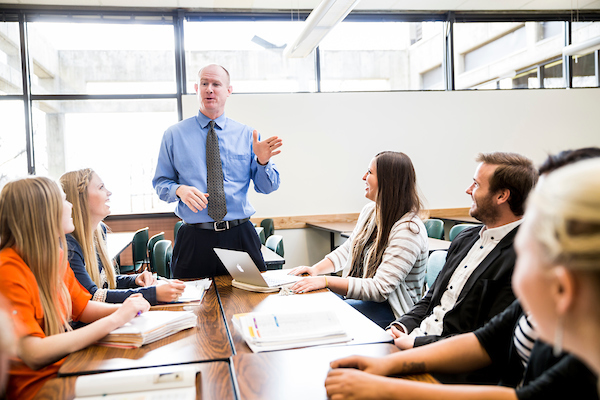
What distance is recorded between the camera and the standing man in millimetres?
2361

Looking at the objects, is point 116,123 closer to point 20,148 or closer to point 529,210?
point 20,148

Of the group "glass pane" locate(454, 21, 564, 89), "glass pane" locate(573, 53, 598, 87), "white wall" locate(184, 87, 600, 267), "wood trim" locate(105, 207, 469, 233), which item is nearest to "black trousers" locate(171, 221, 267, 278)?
"wood trim" locate(105, 207, 469, 233)

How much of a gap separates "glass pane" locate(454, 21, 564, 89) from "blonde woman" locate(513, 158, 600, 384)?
6.00m

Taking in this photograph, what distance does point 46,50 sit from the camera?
5508 millimetres

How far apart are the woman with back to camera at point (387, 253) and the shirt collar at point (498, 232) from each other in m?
0.46

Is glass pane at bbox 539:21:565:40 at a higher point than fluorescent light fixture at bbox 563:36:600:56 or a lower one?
higher

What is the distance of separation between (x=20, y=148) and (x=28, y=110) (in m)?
0.47

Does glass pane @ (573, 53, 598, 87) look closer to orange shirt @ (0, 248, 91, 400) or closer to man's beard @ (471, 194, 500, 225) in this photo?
man's beard @ (471, 194, 500, 225)

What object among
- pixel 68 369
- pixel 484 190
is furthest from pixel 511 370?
pixel 68 369

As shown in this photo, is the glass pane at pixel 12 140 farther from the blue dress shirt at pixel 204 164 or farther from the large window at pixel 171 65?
the blue dress shirt at pixel 204 164

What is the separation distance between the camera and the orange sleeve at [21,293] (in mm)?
1277

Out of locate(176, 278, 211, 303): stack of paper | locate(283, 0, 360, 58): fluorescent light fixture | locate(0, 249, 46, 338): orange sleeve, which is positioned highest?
locate(283, 0, 360, 58): fluorescent light fixture

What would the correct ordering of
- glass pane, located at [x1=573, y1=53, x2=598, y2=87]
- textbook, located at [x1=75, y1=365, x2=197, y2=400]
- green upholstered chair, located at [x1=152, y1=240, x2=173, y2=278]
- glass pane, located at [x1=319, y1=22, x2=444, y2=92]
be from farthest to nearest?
1. glass pane, located at [x1=573, y1=53, x2=598, y2=87]
2. glass pane, located at [x1=319, y1=22, x2=444, y2=92]
3. green upholstered chair, located at [x1=152, y1=240, x2=173, y2=278]
4. textbook, located at [x1=75, y1=365, x2=197, y2=400]

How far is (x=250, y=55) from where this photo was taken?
5.82m
